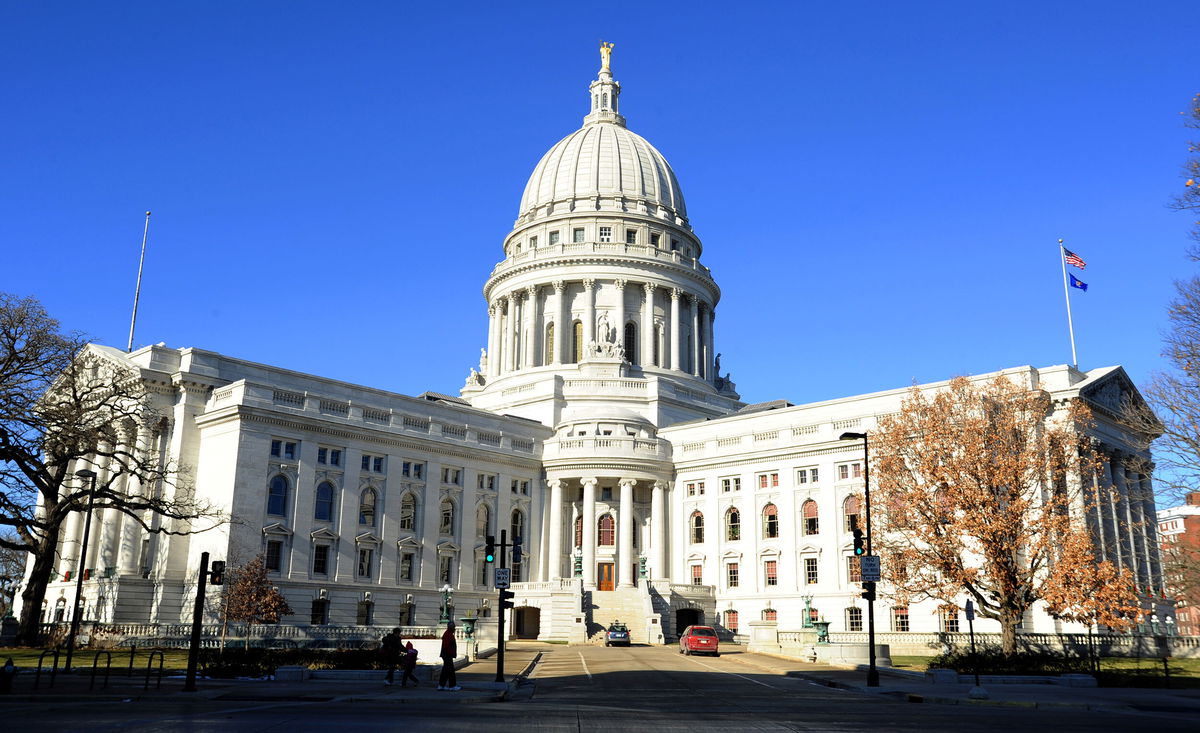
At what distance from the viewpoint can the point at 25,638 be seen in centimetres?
5706

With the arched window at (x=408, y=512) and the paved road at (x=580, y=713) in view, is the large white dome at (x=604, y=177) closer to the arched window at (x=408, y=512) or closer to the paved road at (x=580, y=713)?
the arched window at (x=408, y=512)

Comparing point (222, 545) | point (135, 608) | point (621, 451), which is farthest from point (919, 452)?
point (135, 608)

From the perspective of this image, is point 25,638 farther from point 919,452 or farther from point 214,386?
point 919,452

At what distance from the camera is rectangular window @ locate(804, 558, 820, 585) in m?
76.4

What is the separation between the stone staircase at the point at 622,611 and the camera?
70.2 meters

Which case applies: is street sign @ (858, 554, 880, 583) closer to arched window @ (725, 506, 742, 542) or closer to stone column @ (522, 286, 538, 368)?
arched window @ (725, 506, 742, 542)

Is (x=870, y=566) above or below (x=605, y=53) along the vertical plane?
below

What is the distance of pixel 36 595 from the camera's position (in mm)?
58062

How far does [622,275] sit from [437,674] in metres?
66.6

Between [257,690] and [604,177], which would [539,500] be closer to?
[604,177]

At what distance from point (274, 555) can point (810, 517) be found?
36.7 metres

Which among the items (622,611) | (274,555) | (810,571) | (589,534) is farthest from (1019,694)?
(589,534)

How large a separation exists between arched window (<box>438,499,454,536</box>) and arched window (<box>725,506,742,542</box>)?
20593 millimetres

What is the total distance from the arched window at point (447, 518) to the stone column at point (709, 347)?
36.6m
